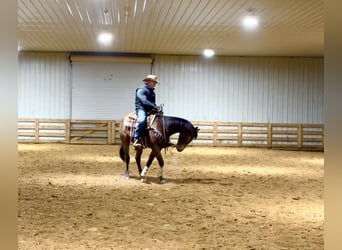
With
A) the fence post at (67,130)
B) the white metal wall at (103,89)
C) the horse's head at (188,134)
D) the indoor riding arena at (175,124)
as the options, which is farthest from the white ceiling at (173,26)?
the fence post at (67,130)

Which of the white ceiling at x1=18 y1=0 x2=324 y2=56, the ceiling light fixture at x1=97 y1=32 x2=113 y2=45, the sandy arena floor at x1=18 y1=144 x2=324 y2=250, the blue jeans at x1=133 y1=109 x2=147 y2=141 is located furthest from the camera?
the ceiling light fixture at x1=97 y1=32 x2=113 y2=45

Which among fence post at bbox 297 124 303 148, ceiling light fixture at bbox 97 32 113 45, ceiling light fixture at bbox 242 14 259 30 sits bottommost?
fence post at bbox 297 124 303 148

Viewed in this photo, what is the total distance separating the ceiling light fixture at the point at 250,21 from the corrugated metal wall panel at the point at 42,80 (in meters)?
9.01

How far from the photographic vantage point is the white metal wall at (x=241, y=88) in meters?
19.8

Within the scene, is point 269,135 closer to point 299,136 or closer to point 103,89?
point 299,136

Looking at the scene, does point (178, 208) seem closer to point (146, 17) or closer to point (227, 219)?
point (227, 219)

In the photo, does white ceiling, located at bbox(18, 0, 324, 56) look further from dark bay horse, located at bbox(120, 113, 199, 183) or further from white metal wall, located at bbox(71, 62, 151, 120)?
dark bay horse, located at bbox(120, 113, 199, 183)

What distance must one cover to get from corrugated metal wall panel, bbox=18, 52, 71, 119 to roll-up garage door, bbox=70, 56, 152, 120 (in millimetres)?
471

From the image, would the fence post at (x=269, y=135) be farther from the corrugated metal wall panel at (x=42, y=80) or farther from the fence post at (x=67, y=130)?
the corrugated metal wall panel at (x=42, y=80)

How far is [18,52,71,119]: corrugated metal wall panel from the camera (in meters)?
19.5

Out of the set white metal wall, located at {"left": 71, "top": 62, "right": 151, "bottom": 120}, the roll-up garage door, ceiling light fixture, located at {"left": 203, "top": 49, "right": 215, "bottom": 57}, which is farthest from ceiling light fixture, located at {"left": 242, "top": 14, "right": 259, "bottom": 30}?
white metal wall, located at {"left": 71, "top": 62, "right": 151, "bottom": 120}

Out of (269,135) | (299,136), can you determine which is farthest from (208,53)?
(299,136)

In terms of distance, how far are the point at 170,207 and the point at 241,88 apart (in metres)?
13.3

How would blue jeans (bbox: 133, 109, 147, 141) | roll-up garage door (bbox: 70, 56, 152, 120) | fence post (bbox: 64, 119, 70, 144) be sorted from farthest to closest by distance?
1. roll-up garage door (bbox: 70, 56, 152, 120)
2. fence post (bbox: 64, 119, 70, 144)
3. blue jeans (bbox: 133, 109, 147, 141)
